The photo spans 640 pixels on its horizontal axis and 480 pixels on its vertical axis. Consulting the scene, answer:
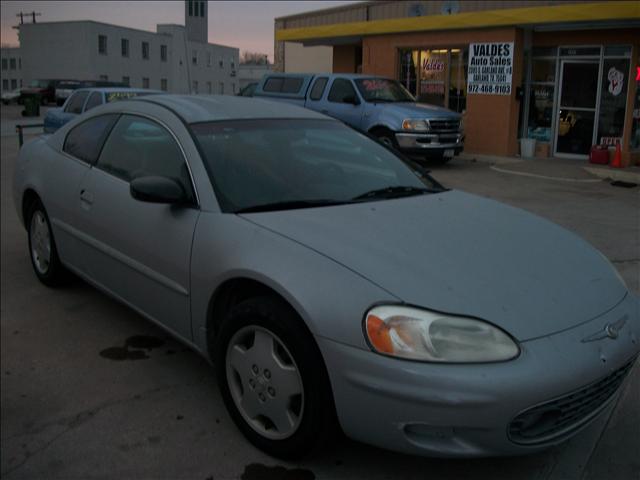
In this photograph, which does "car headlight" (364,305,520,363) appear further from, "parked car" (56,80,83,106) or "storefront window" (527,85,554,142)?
"parked car" (56,80,83,106)

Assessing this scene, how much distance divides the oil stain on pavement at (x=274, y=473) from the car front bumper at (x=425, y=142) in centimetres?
1066

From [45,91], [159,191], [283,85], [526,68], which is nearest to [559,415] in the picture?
[159,191]

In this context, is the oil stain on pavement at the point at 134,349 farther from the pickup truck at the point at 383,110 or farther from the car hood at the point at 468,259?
the pickup truck at the point at 383,110

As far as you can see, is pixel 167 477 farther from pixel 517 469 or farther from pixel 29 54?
pixel 29 54

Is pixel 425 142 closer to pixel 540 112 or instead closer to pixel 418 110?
pixel 418 110

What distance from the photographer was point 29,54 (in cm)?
6625

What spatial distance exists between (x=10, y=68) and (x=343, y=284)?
8562 centimetres

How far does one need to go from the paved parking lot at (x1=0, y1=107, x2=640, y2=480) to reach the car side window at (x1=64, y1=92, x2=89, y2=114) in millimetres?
9934

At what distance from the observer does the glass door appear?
14.7 m

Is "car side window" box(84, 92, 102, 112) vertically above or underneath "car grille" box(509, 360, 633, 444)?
above

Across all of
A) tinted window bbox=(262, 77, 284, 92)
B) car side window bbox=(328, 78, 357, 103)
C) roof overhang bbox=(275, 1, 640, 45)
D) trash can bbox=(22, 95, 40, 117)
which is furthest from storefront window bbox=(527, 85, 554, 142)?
trash can bbox=(22, 95, 40, 117)

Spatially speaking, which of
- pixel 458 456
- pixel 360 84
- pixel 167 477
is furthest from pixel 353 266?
pixel 360 84

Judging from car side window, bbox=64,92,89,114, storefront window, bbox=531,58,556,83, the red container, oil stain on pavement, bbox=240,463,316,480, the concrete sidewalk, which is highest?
storefront window, bbox=531,58,556,83

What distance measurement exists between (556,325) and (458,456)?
623mm
